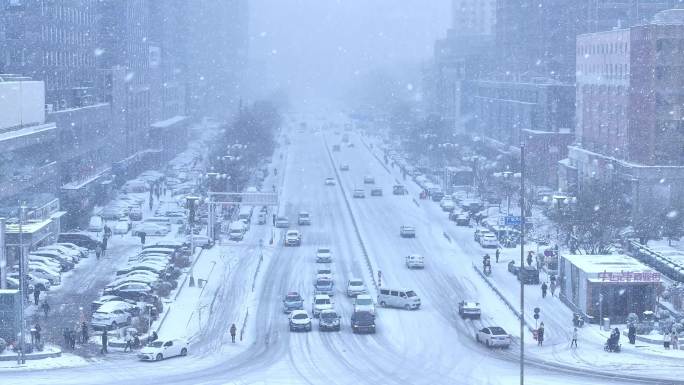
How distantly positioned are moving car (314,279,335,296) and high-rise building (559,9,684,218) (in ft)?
66.4

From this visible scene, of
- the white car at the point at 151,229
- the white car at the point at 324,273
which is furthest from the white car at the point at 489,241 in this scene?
the white car at the point at 151,229

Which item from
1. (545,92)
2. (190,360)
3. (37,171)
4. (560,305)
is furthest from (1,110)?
(545,92)

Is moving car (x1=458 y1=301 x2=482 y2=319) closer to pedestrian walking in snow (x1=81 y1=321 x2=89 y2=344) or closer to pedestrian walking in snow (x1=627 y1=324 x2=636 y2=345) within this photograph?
pedestrian walking in snow (x1=627 y1=324 x2=636 y2=345)

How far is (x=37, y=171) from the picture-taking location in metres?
58.8

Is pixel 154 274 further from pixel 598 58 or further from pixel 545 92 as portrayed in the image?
pixel 545 92

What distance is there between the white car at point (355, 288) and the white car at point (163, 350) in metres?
10.4

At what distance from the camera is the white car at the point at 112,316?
38938 millimetres

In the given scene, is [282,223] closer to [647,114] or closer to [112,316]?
[647,114]

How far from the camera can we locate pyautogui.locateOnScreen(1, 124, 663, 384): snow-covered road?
3284 cm

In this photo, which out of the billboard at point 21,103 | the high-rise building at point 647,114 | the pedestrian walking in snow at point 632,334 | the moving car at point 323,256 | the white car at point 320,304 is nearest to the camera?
the pedestrian walking in snow at point 632,334

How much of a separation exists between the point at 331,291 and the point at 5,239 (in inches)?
494

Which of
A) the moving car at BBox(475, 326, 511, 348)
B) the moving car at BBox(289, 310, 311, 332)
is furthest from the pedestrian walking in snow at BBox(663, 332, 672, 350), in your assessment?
the moving car at BBox(289, 310, 311, 332)

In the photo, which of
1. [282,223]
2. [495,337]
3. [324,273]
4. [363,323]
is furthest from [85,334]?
[282,223]

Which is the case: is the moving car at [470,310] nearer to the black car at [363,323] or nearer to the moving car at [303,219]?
the black car at [363,323]
